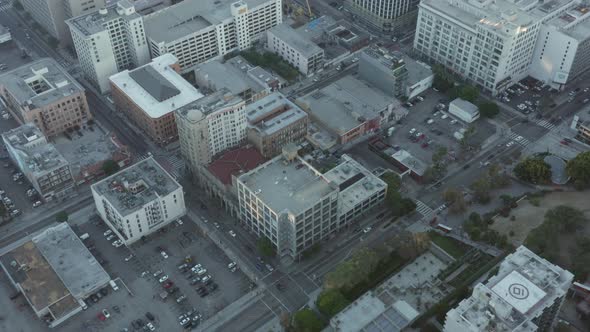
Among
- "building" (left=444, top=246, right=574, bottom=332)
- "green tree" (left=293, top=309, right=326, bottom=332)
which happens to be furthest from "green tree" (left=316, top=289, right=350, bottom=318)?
"building" (left=444, top=246, right=574, bottom=332)

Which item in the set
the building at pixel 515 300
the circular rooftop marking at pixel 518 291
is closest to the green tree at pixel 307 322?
the building at pixel 515 300

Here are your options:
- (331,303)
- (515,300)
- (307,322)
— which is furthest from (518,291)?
(307,322)

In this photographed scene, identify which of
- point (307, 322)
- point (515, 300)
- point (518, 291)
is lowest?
point (307, 322)

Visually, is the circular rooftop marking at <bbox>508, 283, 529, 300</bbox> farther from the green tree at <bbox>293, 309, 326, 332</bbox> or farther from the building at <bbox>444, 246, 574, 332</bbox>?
the green tree at <bbox>293, 309, 326, 332</bbox>

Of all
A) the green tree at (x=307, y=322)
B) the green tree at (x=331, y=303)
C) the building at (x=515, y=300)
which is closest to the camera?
the building at (x=515, y=300)

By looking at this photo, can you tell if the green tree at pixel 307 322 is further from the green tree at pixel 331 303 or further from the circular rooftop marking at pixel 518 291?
the circular rooftop marking at pixel 518 291

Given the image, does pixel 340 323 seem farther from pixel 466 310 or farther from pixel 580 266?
pixel 580 266

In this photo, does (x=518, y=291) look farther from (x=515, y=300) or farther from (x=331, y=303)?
(x=331, y=303)
